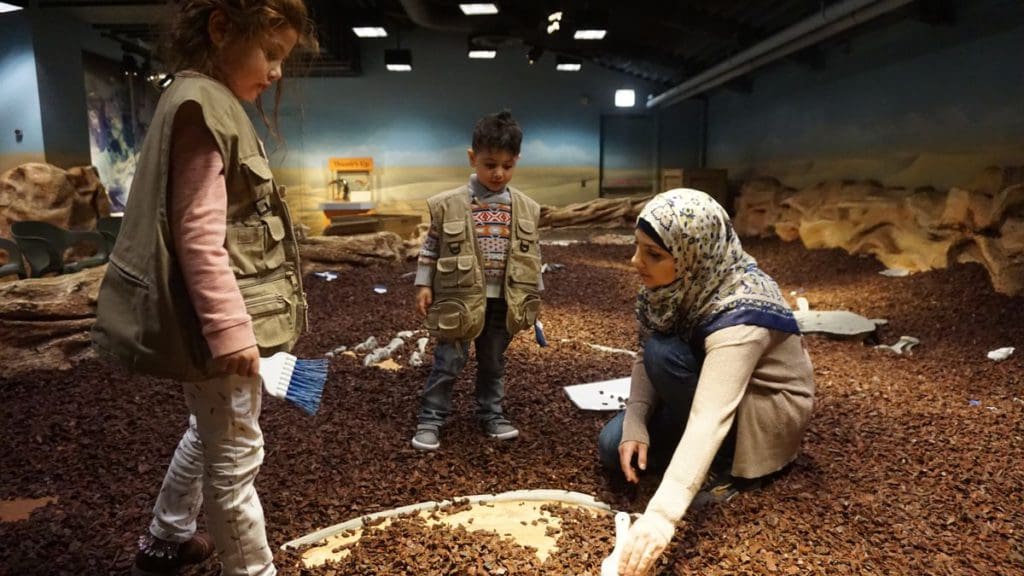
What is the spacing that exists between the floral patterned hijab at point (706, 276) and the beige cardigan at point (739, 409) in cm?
5

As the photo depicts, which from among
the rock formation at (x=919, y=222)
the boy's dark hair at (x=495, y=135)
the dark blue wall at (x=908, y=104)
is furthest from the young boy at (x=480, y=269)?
the dark blue wall at (x=908, y=104)

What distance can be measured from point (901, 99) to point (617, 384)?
229 inches

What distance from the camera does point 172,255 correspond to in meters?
1.32

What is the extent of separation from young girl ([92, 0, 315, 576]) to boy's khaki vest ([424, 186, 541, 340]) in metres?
0.95

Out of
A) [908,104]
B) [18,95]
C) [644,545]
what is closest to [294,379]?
[644,545]

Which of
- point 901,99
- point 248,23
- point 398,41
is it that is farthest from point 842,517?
point 398,41

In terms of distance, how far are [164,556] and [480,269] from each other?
1382mm

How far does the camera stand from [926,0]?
240 inches

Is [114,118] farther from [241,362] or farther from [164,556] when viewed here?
[241,362]

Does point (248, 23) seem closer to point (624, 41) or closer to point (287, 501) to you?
point (287, 501)

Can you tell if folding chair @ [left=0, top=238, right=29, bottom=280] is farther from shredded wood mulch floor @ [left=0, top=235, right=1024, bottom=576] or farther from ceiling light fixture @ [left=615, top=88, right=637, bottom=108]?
ceiling light fixture @ [left=615, top=88, right=637, bottom=108]

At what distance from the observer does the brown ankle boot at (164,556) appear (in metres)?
1.71

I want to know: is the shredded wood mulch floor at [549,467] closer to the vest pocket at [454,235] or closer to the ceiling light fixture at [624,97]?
the vest pocket at [454,235]

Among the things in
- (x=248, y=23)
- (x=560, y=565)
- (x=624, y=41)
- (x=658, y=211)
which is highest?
(x=624, y=41)
